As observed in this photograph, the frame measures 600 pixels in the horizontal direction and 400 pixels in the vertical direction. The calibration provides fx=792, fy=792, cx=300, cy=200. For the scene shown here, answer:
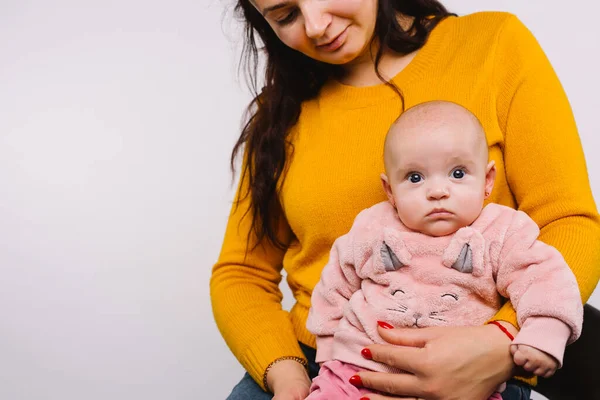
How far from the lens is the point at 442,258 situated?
1309mm

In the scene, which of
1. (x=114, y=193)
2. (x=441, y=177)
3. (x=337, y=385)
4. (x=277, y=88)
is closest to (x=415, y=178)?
(x=441, y=177)

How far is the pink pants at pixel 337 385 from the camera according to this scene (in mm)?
1319

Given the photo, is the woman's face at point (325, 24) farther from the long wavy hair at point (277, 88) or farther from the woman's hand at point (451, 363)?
the woman's hand at point (451, 363)

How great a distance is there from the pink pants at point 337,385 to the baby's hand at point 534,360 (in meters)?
0.11

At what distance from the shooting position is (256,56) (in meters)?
1.95

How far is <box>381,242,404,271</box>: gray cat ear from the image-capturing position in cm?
134

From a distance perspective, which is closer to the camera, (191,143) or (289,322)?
(289,322)

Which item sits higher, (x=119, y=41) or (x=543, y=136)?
(x=119, y=41)

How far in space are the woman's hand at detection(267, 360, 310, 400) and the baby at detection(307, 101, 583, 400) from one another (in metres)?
0.12

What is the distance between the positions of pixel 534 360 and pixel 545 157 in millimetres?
405

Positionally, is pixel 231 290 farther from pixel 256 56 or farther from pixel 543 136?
pixel 543 136

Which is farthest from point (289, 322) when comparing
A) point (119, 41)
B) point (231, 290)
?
point (119, 41)

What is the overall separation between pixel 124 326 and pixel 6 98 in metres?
0.97

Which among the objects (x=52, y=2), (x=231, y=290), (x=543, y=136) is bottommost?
(x=231, y=290)
